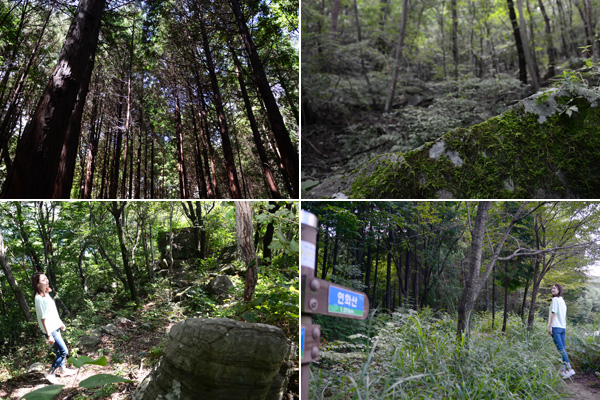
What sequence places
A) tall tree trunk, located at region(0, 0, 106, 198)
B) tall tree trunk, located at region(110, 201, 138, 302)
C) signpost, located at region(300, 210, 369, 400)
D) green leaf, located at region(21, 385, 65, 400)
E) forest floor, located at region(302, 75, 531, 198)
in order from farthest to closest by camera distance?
forest floor, located at region(302, 75, 531, 198), tall tree trunk, located at region(110, 201, 138, 302), tall tree trunk, located at region(0, 0, 106, 198), green leaf, located at region(21, 385, 65, 400), signpost, located at region(300, 210, 369, 400)

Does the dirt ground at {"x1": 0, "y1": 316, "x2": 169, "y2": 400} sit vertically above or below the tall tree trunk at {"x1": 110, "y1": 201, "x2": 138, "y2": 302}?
below

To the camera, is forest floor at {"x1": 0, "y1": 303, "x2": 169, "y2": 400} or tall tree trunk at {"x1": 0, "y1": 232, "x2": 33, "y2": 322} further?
tall tree trunk at {"x1": 0, "y1": 232, "x2": 33, "y2": 322}

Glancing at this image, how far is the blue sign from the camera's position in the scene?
175 centimetres

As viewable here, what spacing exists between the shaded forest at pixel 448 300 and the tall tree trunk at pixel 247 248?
672mm

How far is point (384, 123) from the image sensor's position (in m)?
6.57

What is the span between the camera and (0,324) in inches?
110

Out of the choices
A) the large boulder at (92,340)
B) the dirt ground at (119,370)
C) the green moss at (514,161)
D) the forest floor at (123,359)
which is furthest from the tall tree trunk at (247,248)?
the green moss at (514,161)

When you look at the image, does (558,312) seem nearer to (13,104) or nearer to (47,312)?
(47,312)

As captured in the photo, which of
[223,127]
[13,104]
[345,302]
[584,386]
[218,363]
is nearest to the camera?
[345,302]

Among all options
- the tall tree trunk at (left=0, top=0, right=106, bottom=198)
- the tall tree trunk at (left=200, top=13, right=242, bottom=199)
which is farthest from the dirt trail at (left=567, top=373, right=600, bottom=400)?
the tall tree trunk at (left=0, top=0, right=106, bottom=198)

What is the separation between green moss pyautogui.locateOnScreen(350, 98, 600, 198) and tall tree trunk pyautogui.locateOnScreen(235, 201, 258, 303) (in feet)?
4.54

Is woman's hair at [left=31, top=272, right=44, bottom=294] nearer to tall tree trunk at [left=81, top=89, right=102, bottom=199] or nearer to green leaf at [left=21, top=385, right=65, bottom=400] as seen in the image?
tall tree trunk at [left=81, top=89, right=102, bottom=199]

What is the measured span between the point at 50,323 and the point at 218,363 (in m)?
1.48

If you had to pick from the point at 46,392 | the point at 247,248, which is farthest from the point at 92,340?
the point at 247,248
